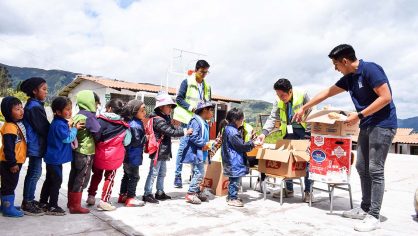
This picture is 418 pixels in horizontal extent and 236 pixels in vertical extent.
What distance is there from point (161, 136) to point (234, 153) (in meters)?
0.96

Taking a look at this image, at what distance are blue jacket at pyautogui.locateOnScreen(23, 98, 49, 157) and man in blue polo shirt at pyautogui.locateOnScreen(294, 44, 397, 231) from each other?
10.2ft

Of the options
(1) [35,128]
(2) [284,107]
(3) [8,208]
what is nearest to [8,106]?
(1) [35,128]

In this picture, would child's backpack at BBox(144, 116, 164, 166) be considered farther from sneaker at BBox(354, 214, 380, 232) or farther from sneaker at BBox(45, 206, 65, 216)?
sneaker at BBox(354, 214, 380, 232)

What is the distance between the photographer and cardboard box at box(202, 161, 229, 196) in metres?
4.79

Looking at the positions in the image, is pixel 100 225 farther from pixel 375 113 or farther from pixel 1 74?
pixel 1 74

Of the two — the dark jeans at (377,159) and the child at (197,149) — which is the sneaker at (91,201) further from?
the dark jeans at (377,159)

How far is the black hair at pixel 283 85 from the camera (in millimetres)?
4473

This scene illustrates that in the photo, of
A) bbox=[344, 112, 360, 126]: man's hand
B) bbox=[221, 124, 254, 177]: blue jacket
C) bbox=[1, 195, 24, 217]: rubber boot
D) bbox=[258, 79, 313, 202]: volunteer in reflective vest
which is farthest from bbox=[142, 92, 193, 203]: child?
bbox=[344, 112, 360, 126]: man's hand

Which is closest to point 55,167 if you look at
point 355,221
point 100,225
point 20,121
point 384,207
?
point 20,121

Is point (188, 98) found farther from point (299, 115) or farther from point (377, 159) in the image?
point (377, 159)

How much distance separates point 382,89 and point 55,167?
336 cm

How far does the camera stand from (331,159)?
3.88m

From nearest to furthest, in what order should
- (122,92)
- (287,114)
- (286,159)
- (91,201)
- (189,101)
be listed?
1. (91,201)
2. (286,159)
3. (287,114)
4. (189,101)
5. (122,92)

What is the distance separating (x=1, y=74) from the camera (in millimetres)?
42781
